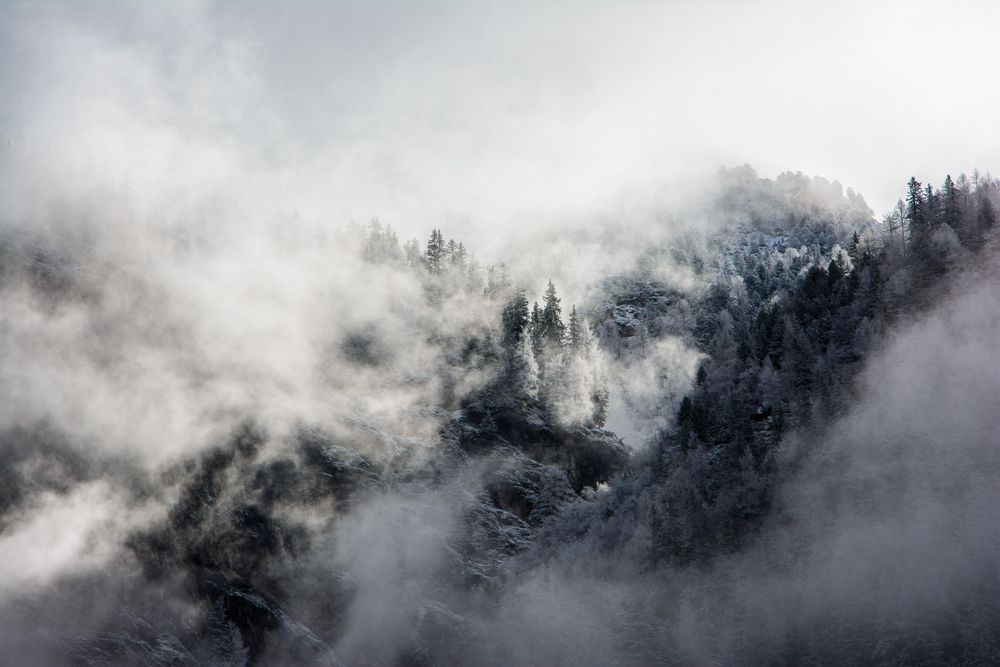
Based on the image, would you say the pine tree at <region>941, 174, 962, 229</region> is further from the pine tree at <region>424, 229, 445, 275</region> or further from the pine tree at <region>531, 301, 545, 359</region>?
the pine tree at <region>424, 229, 445, 275</region>

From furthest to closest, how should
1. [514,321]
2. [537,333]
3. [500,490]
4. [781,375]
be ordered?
1. [514,321]
2. [537,333]
3. [500,490]
4. [781,375]

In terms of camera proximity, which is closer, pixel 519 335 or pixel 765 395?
pixel 765 395

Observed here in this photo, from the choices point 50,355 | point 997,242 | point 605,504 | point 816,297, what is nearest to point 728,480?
point 605,504

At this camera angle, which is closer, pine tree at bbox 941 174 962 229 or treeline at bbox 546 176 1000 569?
treeline at bbox 546 176 1000 569

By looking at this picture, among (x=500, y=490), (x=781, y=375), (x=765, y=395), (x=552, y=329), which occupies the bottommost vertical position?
(x=500, y=490)

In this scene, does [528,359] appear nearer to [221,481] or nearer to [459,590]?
[459,590]

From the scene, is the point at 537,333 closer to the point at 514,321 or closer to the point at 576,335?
the point at 514,321

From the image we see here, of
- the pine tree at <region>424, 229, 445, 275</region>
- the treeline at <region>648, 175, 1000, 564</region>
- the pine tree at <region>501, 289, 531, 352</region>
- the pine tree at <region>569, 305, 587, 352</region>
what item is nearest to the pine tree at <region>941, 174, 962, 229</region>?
the treeline at <region>648, 175, 1000, 564</region>

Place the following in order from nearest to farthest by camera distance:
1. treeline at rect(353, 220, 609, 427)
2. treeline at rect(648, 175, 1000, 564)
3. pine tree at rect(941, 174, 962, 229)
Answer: treeline at rect(648, 175, 1000, 564) → pine tree at rect(941, 174, 962, 229) → treeline at rect(353, 220, 609, 427)

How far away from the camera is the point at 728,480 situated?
411 ft

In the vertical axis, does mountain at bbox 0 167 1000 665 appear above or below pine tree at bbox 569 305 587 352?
below

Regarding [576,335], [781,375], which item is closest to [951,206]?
[781,375]

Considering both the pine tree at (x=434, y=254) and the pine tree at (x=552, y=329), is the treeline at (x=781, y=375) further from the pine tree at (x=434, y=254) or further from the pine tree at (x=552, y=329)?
the pine tree at (x=434, y=254)

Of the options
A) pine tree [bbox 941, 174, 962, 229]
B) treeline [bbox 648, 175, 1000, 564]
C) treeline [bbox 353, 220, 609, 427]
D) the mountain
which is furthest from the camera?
treeline [bbox 353, 220, 609, 427]
